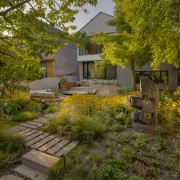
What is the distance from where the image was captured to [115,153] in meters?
3.95

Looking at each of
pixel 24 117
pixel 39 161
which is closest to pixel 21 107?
pixel 24 117

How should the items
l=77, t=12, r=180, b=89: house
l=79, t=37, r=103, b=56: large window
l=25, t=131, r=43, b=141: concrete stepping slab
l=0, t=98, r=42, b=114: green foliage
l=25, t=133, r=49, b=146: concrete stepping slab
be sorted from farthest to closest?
l=79, t=37, r=103, b=56: large window < l=77, t=12, r=180, b=89: house < l=0, t=98, r=42, b=114: green foliage < l=25, t=131, r=43, b=141: concrete stepping slab < l=25, t=133, r=49, b=146: concrete stepping slab

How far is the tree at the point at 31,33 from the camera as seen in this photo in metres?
4.76

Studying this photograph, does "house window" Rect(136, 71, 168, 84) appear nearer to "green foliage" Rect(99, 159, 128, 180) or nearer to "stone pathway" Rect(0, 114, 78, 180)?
"stone pathway" Rect(0, 114, 78, 180)

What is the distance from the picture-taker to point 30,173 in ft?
11.6

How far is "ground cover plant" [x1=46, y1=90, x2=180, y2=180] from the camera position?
10.6ft

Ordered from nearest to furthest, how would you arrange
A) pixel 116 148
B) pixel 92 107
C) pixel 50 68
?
pixel 116 148
pixel 92 107
pixel 50 68

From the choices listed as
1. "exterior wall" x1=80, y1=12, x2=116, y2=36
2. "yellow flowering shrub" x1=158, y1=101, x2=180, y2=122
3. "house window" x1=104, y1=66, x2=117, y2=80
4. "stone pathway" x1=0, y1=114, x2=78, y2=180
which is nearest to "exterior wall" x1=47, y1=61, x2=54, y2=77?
"exterior wall" x1=80, y1=12, x2=116, y2=36

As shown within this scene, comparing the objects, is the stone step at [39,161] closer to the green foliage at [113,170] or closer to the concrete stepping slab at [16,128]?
the green foliage at [113,170]

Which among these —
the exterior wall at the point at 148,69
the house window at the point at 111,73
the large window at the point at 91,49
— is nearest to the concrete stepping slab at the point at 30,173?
the exterior wall at the point at 148,69

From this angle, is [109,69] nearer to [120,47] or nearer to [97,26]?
[97,26]

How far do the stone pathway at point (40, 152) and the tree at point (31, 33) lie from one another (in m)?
1.84

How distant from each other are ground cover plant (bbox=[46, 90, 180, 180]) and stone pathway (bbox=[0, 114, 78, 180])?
219 millimetres

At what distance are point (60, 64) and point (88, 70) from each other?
3880 millimetres
